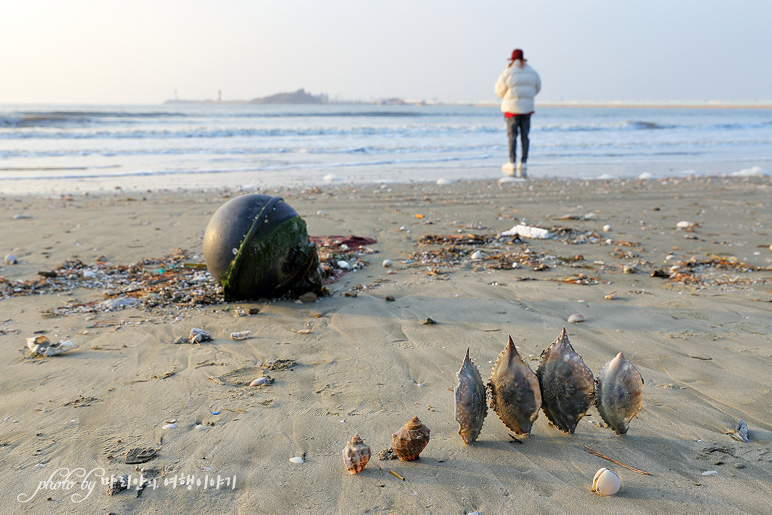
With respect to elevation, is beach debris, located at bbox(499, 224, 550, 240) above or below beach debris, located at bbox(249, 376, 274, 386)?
above

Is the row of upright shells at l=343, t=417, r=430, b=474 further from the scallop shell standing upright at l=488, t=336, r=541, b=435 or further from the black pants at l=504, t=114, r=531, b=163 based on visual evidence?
the black pants at l=504, t=114, r=531, b=163

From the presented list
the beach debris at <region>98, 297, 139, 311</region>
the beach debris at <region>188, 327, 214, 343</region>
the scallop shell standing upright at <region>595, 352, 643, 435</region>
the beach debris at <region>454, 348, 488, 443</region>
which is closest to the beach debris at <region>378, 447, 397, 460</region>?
the beach debris at <region>454, 348, 488, 443</region>

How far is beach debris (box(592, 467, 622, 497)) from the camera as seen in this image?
2193 mm

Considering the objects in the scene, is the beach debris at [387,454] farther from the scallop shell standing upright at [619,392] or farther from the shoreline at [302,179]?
the shoreline at [302,179]

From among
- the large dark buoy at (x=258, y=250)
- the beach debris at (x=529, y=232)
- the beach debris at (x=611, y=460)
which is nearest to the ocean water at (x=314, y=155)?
the beach debris at (x=529, y=232)

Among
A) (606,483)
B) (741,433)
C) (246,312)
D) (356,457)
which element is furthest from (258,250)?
(741,433)

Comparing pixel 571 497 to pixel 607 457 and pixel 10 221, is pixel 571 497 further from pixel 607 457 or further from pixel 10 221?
pixel 10 221

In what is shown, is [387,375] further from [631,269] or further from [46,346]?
[631,269]

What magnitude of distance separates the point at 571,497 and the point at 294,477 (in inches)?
46.5

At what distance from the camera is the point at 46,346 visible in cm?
371

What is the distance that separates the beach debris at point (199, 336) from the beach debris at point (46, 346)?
2.62 feet

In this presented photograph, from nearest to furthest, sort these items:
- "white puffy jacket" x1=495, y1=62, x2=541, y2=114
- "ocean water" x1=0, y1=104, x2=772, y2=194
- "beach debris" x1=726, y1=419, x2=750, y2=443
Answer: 1. "beach debris" x1=726, y1=419, x2=750, y2=443
2. "white puffy jacket" x1=495, y1=62, x2=541, y2=114
3. "ocean water" x1=0, y1=104, x2=772, y2=194

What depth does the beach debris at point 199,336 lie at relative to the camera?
387 centimetres

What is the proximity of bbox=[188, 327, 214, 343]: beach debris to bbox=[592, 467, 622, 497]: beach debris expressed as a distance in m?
2.76
